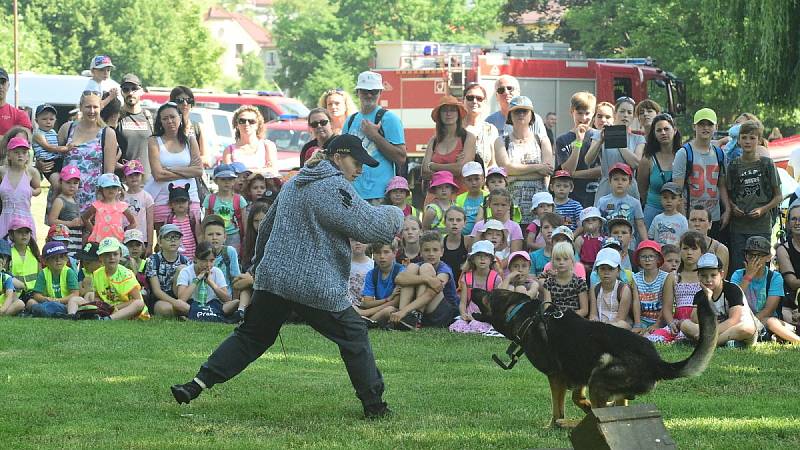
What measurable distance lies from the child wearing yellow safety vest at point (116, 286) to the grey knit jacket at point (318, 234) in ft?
16.2

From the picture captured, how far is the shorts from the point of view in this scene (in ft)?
39.6

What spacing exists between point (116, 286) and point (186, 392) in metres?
4.92

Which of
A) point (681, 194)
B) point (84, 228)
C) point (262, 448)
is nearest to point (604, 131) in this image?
point (681, 194)

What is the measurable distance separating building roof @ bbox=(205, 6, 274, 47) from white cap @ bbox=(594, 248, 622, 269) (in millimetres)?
129114

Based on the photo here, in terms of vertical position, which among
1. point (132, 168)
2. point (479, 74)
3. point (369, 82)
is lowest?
point (132, 168)

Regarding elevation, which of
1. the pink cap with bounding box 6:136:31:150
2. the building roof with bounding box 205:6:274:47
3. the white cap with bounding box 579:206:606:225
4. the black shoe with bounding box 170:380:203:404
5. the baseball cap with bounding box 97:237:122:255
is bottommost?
the black shoe with bounding box 170:380:203:404

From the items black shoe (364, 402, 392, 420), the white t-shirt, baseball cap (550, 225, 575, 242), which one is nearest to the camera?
black shoe (364, 402, 392, 420)

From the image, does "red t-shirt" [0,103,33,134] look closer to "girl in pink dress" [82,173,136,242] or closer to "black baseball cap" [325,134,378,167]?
"girl in pink dress" [82,173,136,242]

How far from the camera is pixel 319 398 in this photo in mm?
8555

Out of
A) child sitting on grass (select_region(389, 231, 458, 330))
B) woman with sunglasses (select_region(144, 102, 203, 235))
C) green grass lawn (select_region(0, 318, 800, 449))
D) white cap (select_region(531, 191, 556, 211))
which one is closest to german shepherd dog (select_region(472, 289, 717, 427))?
green grass lawn (select_region(0, 318, 800, 449))

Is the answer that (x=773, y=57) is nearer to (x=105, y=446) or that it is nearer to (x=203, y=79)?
(x=105, y=446)

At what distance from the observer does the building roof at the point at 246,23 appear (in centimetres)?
14138

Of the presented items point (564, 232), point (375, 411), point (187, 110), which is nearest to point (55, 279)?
point (187, 110)

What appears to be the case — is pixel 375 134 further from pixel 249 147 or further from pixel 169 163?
pixel 169 163
